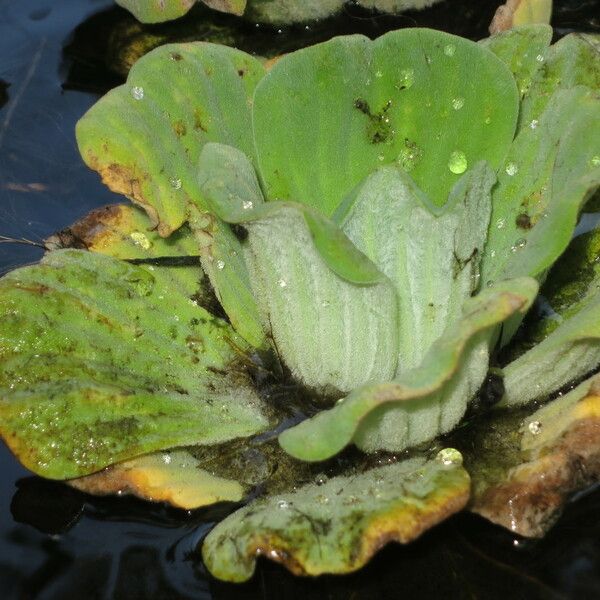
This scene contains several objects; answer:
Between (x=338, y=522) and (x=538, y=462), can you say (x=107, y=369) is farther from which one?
(x=538, y=462)

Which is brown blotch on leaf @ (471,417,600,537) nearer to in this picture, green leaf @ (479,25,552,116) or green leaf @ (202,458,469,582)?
green leaf @ (202,458,469,582)

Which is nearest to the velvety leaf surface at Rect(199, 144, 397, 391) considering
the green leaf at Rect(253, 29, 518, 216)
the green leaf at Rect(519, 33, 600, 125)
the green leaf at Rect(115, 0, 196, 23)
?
the green leaf at Rect(253, 29, 518, 216)

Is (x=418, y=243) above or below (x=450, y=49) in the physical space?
below

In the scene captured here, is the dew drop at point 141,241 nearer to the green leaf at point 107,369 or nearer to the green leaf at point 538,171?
the green leaf at point 107,369

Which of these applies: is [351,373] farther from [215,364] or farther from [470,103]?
[470,103]

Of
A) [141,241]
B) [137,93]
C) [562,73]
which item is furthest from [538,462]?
[137,93]
